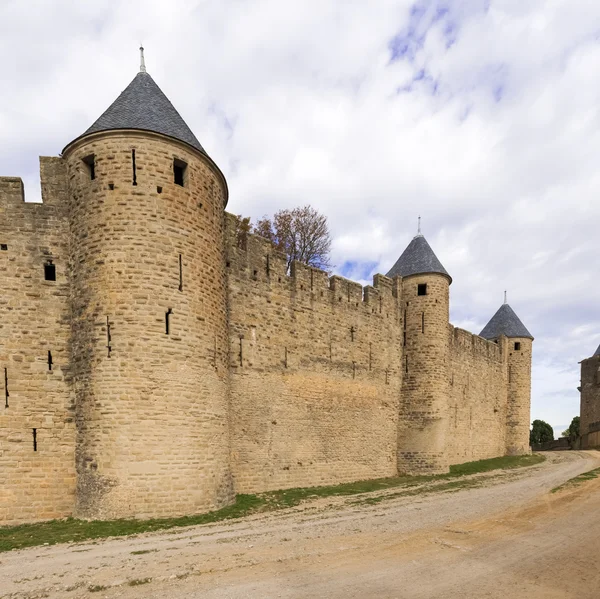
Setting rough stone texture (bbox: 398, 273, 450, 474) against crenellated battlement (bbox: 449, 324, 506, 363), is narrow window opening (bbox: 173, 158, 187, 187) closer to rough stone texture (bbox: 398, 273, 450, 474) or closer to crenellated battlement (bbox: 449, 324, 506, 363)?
rough stone texture (bbox: 398, 273, 450, 474)

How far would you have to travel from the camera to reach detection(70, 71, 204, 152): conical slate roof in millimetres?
11664

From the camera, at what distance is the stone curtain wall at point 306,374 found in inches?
577

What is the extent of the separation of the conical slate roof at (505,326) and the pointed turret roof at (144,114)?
27.3 m

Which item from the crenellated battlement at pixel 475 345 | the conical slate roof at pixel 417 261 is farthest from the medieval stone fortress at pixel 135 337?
the crenellated battlement at pixel 475 345

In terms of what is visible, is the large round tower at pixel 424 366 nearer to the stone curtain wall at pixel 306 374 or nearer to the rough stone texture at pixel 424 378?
the rough stone texture at pixel 424 378

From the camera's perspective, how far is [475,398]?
1070 inches

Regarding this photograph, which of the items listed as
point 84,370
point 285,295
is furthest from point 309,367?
point 84,370

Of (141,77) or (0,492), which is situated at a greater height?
(141,77)

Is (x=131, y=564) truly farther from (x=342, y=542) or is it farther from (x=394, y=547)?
(x=394, y=547)

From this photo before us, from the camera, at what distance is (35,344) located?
11.2 m

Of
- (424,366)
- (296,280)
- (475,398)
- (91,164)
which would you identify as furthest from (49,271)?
(475,398)

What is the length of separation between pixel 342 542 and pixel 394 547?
3.18ft

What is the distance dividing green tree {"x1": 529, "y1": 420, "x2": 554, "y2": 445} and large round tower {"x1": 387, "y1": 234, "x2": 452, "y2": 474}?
144ft

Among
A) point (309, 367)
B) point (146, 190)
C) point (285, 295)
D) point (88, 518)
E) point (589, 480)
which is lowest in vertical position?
point (589, 480)
